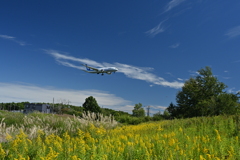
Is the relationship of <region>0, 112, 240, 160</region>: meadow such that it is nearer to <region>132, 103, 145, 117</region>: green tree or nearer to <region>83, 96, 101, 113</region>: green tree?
<region>83, 96, 101, 113</region>: green tree

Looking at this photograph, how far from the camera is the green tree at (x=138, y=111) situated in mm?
57203

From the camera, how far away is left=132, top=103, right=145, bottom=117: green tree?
57.2 metres

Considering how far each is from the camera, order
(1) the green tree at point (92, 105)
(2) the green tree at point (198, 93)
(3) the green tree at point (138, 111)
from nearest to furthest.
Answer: (2) the green tree at point (198, 93) < (1) the green tree at point (92, 105) < (3) the green tree at point (138, 111)

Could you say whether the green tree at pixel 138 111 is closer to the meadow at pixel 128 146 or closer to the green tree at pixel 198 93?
the green tree at pixel 198 93

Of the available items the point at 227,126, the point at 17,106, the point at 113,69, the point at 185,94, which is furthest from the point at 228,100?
the point at 17,106

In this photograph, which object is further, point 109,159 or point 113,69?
point 113,69

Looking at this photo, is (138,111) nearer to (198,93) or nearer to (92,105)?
(92,105)

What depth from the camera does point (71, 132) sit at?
10352mm

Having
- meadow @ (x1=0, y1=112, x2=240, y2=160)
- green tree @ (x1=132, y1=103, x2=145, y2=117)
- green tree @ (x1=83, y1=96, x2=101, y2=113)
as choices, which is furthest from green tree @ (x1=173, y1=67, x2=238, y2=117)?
meadow @ (x1=0, y1=112, x2=240, y2=160)

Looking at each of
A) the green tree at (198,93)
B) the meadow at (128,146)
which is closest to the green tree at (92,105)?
the green tree at (198,93)

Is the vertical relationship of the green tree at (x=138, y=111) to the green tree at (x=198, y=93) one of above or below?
below

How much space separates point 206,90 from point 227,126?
2987 centimetres

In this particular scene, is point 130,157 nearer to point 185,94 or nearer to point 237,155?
point 237,155

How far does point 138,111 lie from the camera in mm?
57469
